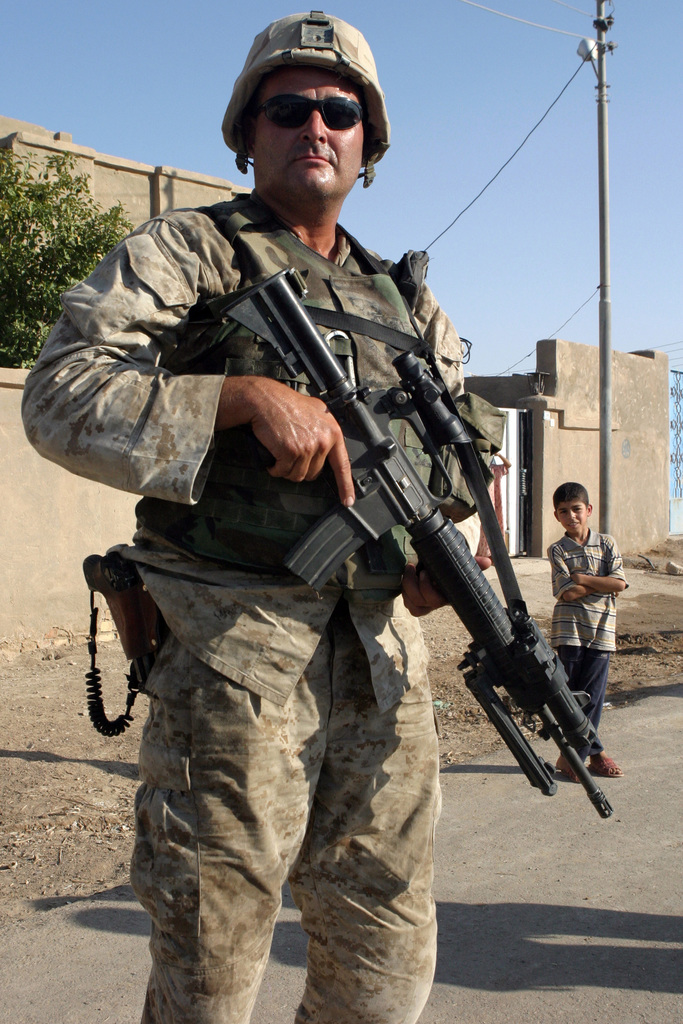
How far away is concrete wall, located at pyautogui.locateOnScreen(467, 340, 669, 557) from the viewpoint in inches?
426

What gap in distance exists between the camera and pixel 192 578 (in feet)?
5.18

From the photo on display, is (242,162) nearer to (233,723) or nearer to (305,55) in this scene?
(305,55)

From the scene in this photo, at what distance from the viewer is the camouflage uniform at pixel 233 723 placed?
4.75ft

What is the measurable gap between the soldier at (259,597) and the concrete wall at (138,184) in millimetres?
10816

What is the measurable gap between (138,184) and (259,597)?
12.0m

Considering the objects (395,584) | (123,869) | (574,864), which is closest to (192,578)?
(395,584)

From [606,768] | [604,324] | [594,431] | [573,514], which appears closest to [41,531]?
[573,514]

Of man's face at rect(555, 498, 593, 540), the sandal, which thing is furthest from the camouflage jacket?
man's face at rect(555, 498, 593, 540)

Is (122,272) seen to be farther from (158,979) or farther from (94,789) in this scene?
(94,789)

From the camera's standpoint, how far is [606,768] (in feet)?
13.0

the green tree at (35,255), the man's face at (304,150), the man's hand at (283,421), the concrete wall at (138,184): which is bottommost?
Result: the man's hand at (283,421)

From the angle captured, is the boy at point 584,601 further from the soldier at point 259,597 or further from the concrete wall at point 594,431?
the concrete wall at point 594,431

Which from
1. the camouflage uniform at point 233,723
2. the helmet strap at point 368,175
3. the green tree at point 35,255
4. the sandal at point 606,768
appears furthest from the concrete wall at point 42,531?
the camouflage uniform at point 233,723

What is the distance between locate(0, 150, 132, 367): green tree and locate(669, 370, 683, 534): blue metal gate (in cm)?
919
